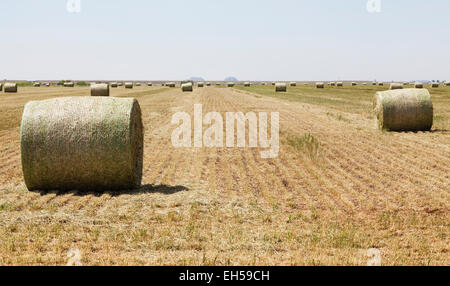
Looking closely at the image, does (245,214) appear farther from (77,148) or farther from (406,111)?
(406,111)

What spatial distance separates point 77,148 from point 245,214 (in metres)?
3.66

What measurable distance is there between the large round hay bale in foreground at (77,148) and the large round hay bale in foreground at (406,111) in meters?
13.4

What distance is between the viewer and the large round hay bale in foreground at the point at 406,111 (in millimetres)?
19469

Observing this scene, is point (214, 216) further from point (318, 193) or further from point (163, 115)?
point (163, 115)

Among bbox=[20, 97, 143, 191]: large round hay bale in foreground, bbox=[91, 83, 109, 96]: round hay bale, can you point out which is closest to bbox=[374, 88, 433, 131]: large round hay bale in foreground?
bbox=[20, 97, 143, 191]: large round hay bale in foreground

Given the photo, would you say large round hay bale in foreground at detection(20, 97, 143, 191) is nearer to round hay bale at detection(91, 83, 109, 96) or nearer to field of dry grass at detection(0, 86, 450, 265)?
field of dry grass at detection(0, 86, 450, 265)

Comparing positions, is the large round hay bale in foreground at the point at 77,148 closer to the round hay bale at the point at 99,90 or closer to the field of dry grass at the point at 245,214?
the field of dry grass at the point at 245,214

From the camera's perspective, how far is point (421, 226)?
7.69 m

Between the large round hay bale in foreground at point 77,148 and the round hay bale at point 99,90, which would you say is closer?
the large round hay bale in foreground at point 77,148

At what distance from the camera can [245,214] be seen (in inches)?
321

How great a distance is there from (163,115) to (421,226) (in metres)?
20.7

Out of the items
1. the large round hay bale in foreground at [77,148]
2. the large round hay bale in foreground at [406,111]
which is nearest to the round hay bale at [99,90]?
the large round hay bale in foreground at [406,111]

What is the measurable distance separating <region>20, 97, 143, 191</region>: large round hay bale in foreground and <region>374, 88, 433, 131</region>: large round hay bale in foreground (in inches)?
527

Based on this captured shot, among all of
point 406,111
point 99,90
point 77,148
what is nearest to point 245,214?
point 77,148
